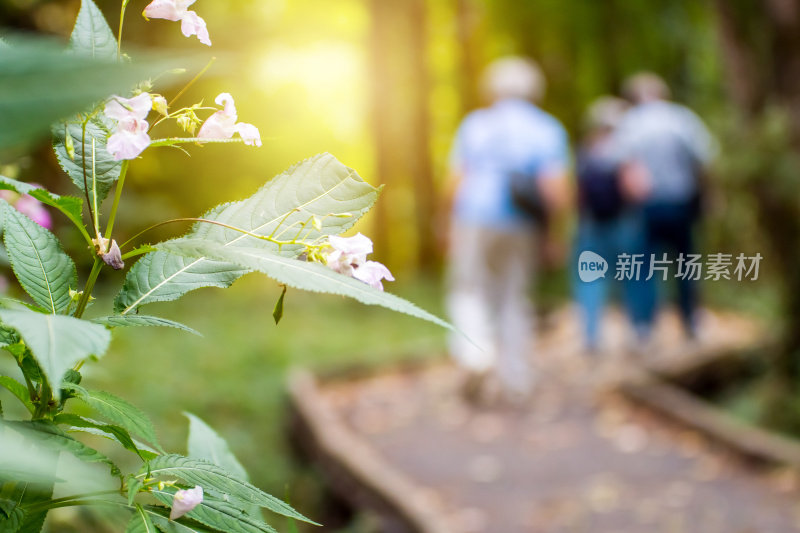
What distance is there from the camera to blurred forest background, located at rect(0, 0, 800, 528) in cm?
490

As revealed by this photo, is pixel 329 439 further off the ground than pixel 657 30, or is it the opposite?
pixel 657 30

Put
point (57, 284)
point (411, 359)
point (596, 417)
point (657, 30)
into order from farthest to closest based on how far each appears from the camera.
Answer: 1. point (657, 30)
2. point (411, 359)
3. point (596, 417)
4. point (57, 284)

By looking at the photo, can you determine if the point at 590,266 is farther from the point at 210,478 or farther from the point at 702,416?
the point at 210,478

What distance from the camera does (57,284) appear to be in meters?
0.72

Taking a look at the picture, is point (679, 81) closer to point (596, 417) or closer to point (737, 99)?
point (737, 99)

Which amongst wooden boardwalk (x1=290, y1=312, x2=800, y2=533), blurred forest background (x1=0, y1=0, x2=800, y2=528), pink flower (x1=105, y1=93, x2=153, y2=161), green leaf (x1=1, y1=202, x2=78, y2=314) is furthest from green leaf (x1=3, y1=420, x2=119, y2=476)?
wooden boardwalk (x1=290, y1=312, x2=800, y2=533)

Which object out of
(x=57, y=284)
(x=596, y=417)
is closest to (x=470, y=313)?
(x=596, y=417)

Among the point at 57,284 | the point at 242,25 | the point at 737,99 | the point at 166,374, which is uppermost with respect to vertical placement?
the point at 242,25

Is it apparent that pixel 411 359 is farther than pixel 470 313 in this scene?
Yes

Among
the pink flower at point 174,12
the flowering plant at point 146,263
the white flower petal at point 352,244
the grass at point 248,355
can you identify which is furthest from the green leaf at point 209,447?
the grass at point 248,355

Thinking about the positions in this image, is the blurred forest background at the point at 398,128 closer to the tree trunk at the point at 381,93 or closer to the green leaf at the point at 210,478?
the tree trunk at the point at 381,93

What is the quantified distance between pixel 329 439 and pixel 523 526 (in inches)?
52.8

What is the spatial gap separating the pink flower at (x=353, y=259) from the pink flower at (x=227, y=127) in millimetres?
126

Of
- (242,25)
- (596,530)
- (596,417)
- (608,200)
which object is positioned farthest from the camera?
(242,25)
